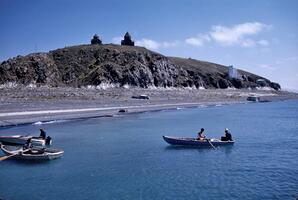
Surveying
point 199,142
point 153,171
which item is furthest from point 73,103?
point 153,171

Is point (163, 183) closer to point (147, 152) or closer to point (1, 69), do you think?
point (147, 152)

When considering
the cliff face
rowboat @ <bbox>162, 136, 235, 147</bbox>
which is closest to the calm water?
rowboat @ <bbox>162, 136, 235, 147</bbox>

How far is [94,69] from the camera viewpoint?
133 m

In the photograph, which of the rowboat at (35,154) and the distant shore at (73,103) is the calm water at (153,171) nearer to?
the rowboat at (35,154)

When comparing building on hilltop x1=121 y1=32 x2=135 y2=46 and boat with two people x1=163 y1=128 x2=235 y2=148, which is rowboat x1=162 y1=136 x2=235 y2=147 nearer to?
boat with two people x1=163 y1=128 x2=235 y2=148

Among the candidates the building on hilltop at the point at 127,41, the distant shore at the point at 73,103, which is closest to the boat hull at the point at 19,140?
the distant shore at the point at 73,103

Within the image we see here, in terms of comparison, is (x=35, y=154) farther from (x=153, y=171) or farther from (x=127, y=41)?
(x=127, y=41)

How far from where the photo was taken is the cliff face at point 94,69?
386 ft

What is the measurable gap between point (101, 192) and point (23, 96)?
68309mm

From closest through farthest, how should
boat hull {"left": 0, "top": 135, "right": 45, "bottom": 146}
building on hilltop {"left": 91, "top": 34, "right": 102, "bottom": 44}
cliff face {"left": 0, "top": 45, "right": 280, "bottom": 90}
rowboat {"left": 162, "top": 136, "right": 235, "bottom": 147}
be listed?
boat hull {"left": 0, "top": 135, "right": 45, "bottom": 146} < rowboat {"left": 162, "top": 136, "right": 235, "bottom": 147} < cliff face {"left": 0, "top": 45, "right": 280, "bottom": 90} < building on hilltop {"left": 91, "top": 34, "right": 102, "bottom": 44}

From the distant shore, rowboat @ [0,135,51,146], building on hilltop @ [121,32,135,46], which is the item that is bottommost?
rowboat @ [0,135,51,146]

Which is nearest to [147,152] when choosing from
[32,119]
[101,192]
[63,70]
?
[101,192]

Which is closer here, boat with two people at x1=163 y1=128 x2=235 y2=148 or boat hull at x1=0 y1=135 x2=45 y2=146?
boat hull at x1=0 y1=135 x2=45 y2=146

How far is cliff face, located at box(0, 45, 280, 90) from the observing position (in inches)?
4631
